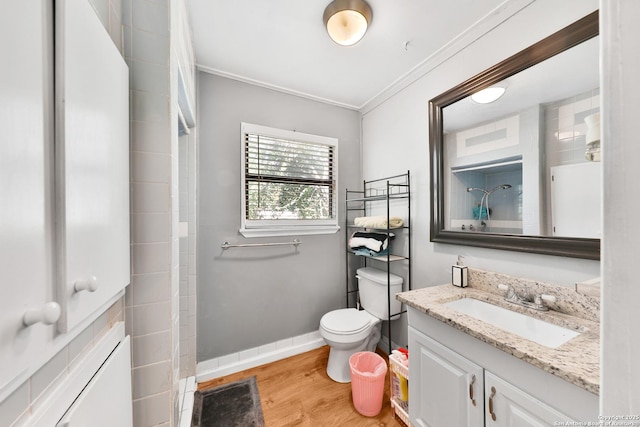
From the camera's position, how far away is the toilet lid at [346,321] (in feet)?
5.75

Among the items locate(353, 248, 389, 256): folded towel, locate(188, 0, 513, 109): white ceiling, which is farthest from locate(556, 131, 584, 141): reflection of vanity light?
locate(353, 248, 389, 256): folded towel

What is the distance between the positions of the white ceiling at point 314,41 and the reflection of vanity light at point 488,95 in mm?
399

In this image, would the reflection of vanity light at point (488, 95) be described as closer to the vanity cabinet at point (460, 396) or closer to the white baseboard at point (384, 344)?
the vanity cabinet at point (460, 396)

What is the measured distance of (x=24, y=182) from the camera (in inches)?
16.9

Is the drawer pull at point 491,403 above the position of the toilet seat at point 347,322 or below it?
above

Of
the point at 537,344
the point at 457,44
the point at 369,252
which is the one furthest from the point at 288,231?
the point at 457,44

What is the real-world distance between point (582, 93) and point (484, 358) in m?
1.20

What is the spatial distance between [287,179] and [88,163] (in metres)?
1.59

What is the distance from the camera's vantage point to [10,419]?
423 millimetres

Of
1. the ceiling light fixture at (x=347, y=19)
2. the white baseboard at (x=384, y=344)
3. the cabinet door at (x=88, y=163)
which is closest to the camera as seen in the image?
the cabinet door at (x=88, y=163)

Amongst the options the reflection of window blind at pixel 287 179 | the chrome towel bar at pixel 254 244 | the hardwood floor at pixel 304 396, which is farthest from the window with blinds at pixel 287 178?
the hardwood floor at pixel 304 396
